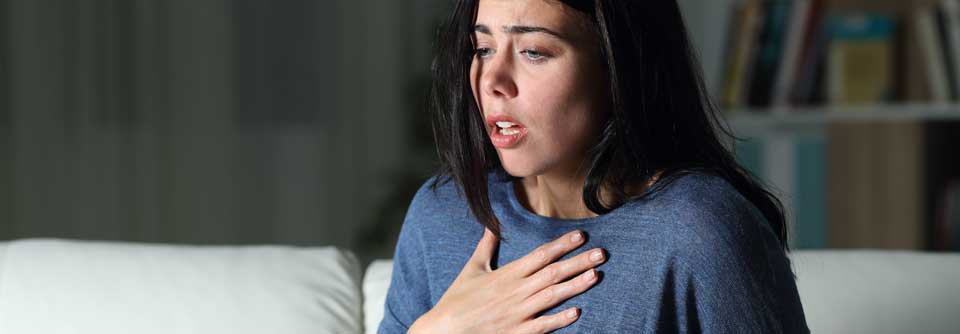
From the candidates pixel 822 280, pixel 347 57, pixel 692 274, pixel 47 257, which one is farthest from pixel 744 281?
pixel 347 57

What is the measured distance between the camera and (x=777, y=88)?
2.50 metres

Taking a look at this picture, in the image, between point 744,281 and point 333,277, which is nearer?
point 744,281

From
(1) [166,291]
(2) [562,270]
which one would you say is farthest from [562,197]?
(1) [166,291]

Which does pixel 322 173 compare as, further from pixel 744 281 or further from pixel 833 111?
pixel 744 281

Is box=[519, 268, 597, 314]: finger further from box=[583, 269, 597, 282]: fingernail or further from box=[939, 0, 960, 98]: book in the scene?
box=[939, 0, 960, 98]: book

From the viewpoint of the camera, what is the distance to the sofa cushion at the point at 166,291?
139 centimetres

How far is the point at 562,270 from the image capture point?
1.08m

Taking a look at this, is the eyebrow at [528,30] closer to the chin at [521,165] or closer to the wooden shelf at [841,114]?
the chin at [521,165]

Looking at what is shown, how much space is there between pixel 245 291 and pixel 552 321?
21.7 inches

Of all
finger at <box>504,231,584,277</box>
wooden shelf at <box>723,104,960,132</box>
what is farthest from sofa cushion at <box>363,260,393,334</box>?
wooden shelf at <box>723,104,960,132</box>

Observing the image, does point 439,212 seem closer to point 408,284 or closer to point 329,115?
point 408,284

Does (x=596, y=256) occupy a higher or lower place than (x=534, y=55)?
lower

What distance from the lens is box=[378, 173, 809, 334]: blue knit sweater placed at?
37.9 inches

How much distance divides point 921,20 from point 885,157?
0.35 metres
